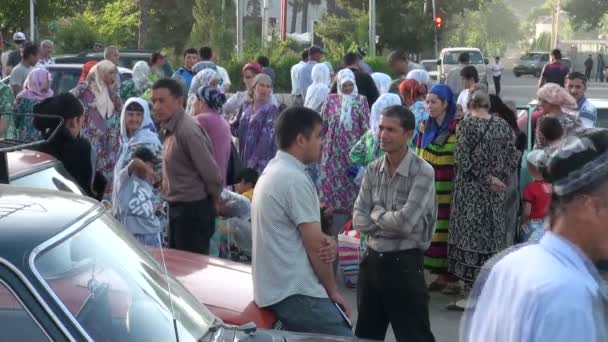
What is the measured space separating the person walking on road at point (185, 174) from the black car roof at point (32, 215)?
11.1 ft

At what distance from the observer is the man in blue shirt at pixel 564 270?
253 centimetres

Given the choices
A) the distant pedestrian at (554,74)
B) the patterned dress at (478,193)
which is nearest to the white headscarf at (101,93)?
the patterned dress at (478,193)

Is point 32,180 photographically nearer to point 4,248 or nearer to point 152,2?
point 4,248

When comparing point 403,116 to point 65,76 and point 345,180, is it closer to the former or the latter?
point 345,180

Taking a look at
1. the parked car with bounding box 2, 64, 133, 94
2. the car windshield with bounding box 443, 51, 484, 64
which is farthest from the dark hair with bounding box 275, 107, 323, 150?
the car windshield with bounding box 443, 51, 484, 64

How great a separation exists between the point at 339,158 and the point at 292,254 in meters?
5.52

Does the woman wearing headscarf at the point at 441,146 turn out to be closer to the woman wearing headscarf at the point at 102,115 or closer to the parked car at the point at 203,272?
the parked car at the point at 203,272

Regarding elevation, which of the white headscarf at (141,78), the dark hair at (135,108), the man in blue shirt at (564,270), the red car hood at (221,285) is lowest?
the red car hood at (221,285)

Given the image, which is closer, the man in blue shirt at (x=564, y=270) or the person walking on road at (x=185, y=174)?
the man in blue shirt at (x=564, y=270)

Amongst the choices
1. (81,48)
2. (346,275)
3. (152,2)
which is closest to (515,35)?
(152,2)

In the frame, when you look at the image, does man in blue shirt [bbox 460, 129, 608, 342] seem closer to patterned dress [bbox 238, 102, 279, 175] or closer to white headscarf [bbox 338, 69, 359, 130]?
white headscarf [bbox 338, 69, 359, 130]

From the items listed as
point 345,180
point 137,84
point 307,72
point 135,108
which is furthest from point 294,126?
point 307,72

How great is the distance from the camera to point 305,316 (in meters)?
5.17

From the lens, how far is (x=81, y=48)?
3925cm
